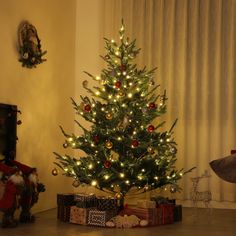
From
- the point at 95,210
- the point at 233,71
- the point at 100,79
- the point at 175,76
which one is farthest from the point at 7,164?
the point at 233,71

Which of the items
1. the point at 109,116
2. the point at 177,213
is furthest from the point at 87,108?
the point at 177,213

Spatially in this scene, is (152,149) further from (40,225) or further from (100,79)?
(40,225)

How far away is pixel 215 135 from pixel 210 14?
→ 140 centimetres

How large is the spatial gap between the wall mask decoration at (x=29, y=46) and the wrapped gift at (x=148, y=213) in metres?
1.72

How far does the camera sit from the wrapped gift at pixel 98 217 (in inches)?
162

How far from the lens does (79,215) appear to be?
13.8 ft

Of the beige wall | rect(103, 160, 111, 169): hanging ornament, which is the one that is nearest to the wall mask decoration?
the beige wall

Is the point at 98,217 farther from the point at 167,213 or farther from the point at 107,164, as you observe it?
the point at 167,213

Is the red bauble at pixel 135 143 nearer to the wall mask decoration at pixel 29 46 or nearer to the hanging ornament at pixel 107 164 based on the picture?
the hanging ornament at pixel 107 164

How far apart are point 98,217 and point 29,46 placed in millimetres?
1795

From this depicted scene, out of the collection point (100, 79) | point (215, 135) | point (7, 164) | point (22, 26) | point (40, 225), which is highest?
point (22, 26)

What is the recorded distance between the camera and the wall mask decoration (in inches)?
183

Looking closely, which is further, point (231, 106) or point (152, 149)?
point (231, 106)

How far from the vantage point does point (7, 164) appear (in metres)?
4.29
